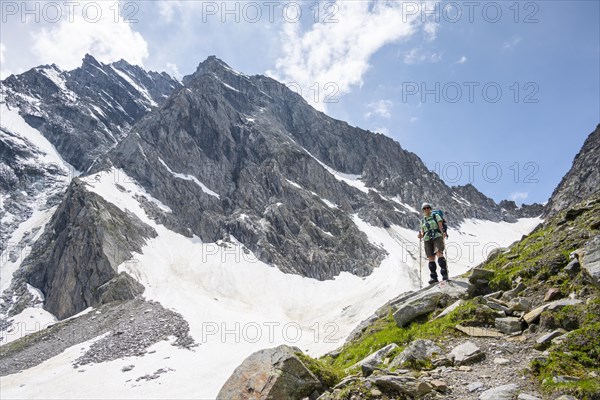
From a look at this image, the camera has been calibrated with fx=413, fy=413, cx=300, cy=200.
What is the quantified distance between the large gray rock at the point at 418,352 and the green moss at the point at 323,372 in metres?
1.41

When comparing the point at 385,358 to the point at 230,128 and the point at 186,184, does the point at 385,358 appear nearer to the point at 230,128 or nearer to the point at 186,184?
the point at 186,184

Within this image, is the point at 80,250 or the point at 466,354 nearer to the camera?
the point at 466,354

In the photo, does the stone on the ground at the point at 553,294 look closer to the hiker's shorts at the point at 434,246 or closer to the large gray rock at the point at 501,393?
the large gray rock at the point at 501,393

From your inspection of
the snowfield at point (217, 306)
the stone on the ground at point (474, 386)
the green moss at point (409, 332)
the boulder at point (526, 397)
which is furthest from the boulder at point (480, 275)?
the snowfield at point (217, 306)

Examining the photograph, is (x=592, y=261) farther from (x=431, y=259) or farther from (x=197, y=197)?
(x=197, y=197)

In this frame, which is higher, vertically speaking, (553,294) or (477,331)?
(553,294)

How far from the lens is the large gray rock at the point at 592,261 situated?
28.2 ft

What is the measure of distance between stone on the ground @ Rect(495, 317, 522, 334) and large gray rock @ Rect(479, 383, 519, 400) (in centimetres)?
236

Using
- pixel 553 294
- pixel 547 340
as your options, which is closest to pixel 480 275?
pixel 553 294

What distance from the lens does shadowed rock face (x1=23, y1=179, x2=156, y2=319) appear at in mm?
92500

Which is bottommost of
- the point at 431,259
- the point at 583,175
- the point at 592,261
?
the point at 592,261

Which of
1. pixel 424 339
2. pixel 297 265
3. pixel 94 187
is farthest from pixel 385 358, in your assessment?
pixel 94 187

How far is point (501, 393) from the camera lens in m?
6.73

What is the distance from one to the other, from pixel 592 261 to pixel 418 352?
434cm
